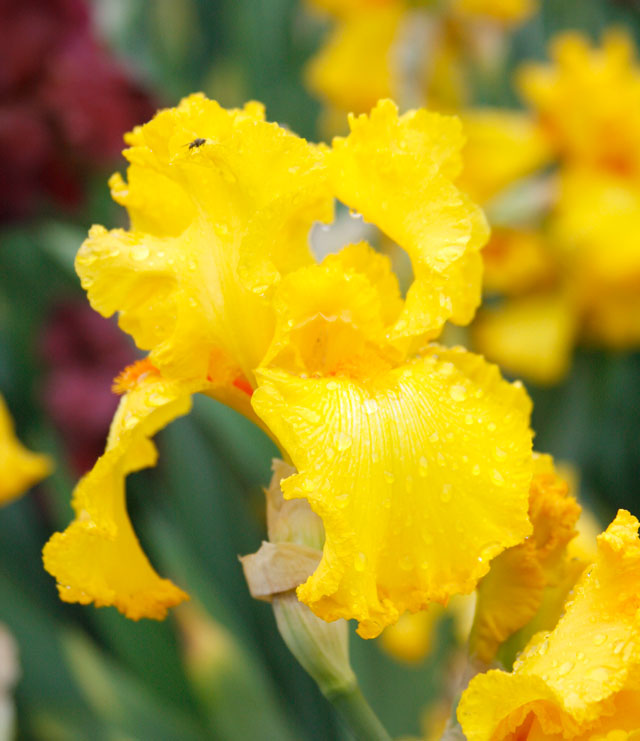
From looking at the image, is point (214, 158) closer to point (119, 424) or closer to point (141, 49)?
point (119, 424)

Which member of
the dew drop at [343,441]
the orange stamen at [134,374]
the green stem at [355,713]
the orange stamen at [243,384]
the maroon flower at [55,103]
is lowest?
the green stem at [355,713]

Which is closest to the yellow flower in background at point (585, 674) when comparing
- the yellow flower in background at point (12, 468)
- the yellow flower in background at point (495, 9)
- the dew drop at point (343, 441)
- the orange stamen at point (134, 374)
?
the dew drop at point (343, 441)

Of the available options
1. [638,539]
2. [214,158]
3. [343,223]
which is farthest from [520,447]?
[343,223]

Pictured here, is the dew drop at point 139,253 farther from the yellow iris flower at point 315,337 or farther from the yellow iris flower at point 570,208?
the yellow iris flower at point 570,208

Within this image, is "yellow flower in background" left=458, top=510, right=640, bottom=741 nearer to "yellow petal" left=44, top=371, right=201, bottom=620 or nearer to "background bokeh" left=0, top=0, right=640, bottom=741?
"yellow petal" left=44, top=371, right=201, bottom=620

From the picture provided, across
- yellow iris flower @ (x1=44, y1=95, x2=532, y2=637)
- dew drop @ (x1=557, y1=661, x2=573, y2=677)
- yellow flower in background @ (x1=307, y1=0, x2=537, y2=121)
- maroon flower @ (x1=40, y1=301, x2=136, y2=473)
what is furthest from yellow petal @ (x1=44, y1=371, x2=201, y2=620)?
yellow flower in background @ (x1=307, y1=0, x2=537, y2=121)

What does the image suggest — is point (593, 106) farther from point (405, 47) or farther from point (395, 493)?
point (395, 493)
